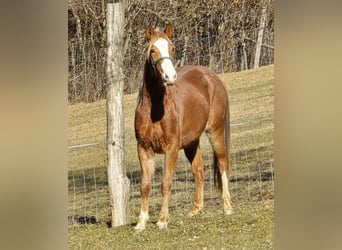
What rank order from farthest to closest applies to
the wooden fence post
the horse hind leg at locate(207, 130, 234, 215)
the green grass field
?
the wooden fence post
the horse hind leg at locate(207, 130, 234, 215)
the green grass field

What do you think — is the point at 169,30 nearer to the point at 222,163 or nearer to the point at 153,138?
the point at 153,138

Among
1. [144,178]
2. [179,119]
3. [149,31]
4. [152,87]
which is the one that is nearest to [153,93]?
[152,87]

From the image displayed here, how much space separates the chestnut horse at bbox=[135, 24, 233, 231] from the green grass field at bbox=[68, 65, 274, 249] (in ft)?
0.11

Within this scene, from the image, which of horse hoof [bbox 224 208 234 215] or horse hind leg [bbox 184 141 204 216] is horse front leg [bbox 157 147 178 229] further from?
horse hoof [bbox 224 208 234 215]

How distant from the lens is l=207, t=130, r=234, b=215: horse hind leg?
156 inches

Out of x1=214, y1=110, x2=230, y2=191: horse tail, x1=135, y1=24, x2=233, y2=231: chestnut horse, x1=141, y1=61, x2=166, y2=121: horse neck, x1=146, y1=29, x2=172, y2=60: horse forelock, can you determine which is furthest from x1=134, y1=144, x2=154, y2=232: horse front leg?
x1=146, y1=29, x2=172, y2=60: horse forelock

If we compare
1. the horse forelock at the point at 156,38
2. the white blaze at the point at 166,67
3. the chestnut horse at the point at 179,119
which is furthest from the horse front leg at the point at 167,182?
the horse forelock at the point at 156,38

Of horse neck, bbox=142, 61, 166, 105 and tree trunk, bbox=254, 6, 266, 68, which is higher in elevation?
tree trunk, bbox=254, 6, 266, 68

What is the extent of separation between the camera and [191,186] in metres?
4.02

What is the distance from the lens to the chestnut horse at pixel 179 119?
13.0ft

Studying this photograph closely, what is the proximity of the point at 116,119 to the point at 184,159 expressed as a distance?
39 centimetres

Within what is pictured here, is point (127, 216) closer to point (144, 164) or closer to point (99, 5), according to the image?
point (144, 164)
